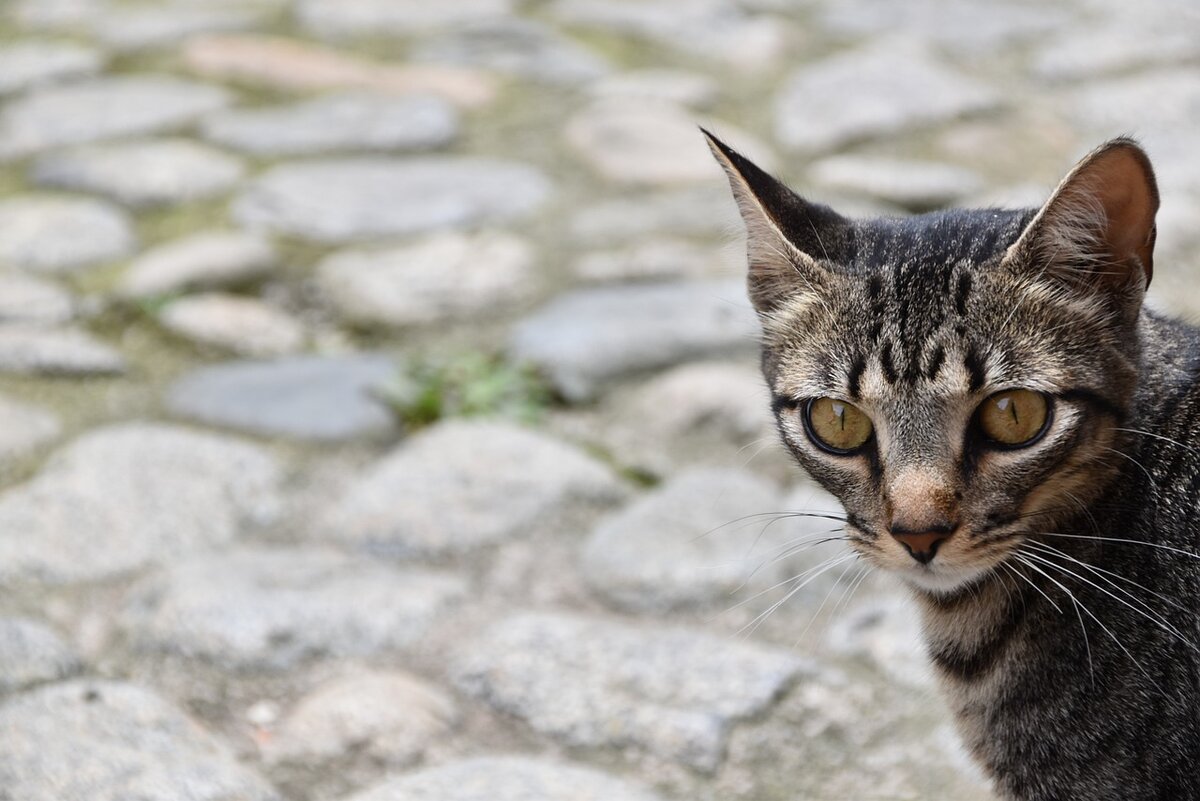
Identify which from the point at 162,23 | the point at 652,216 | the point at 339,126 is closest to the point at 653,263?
the point at 652,216

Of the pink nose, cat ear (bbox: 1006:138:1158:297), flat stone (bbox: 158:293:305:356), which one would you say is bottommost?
flat stone (bbox: 158:293:305:356)

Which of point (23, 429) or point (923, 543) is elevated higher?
point (923, 543)

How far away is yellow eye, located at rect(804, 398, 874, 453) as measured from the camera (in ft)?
7.05

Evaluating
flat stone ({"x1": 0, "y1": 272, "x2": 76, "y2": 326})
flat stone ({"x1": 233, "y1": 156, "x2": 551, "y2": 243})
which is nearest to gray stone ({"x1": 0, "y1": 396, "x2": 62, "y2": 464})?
flat stone ({"x1": 0, "y1": 272, "x2": 76, "y2": 326})

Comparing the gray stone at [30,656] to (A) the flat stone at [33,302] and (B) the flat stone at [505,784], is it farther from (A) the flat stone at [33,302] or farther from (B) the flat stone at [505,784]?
(A) the flat stone at [33,302]

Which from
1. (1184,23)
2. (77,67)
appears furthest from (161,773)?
(1184,23)

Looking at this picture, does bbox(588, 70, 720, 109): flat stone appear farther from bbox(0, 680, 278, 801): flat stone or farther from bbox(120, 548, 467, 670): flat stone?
bbox(0, 680, 278, 801): flat stone

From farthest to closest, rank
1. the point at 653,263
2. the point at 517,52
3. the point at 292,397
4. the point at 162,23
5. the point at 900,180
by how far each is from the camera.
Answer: the point at 162,23, the point at 517,52, the point at 900,180, the point at 653,263, the point at 292,397

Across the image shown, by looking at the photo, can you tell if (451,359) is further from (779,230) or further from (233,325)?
(779,230)

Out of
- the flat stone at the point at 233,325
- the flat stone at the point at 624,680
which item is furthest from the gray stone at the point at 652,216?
the flat stone at the point at 624,680

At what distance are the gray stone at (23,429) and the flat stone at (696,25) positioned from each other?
10.1 feet

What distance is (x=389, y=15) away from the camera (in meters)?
6.02

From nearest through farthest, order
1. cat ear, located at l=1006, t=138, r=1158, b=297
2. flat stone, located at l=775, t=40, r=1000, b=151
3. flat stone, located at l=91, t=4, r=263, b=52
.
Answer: cat ear, located at l=1006, t=138, r=1158, b=297 < flat stone, located at l=775, t=40, r=1000, b=151 < flat stone, located at l=91, t=4, r=263, b=52

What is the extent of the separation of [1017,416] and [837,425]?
0.97 feet
